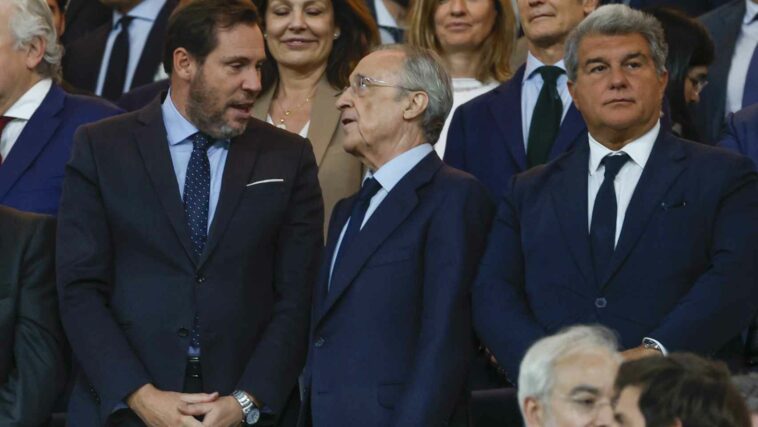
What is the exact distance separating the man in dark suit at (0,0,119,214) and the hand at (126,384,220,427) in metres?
1.03

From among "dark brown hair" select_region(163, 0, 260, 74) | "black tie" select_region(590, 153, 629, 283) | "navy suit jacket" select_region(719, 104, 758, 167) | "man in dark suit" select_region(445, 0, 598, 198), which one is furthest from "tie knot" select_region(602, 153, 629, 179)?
"dark brown hair" select_region(163, 0, 260, 74)

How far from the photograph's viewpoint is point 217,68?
627 cm

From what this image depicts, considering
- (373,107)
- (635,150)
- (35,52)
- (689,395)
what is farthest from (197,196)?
(689,395)

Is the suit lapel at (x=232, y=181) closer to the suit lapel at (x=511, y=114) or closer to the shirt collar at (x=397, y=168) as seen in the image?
the shirt collar at (x=397, y=168)

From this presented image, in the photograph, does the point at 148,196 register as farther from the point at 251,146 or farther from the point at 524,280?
the point at 524,280

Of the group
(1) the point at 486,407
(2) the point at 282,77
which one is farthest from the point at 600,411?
(2) the point at 282,77

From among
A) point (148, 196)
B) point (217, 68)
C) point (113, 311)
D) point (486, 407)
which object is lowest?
point (486, 407)

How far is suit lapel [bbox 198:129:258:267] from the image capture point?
6035 mm

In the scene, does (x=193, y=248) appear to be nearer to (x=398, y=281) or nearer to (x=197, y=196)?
(x=197, y=196)

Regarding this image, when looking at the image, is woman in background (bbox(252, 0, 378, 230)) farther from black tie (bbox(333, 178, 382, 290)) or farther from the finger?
the finger

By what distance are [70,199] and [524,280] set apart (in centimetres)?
154

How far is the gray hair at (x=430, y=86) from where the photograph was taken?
6.23m

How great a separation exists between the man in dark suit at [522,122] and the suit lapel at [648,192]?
0.78 metres

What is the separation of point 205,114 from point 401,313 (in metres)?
1.00
